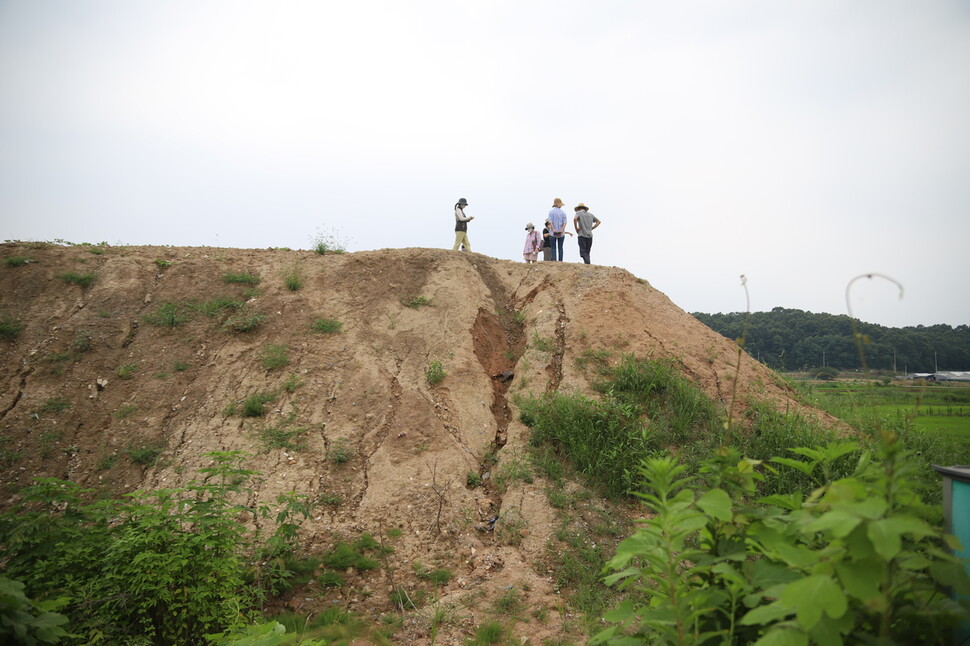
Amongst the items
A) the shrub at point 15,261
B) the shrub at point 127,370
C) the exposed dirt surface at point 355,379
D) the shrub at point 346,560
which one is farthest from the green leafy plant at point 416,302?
the shrub at point 15,261

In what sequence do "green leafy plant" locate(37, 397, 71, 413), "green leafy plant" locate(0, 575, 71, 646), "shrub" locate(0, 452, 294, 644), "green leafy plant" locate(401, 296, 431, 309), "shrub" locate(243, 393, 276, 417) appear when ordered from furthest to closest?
"green leafy plant" locate(401, 296, 431, 309) < "shrub" locate(243, 393, 276, 417) < "green leafy plant" locate(37, 397, 71, 413) < "shrub" locate(0, 452, 294, 644) < "green leafy plant" locate(0, 575, 71, 646)

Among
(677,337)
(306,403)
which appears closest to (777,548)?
(306,403)

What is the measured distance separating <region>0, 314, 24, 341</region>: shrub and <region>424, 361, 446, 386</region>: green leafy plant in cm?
688

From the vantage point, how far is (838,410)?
9219mm

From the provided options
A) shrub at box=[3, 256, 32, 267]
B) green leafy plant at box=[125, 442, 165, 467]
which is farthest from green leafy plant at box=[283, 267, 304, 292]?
shrub at box=[3, 256, 32, 267]

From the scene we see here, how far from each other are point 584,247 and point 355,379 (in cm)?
662

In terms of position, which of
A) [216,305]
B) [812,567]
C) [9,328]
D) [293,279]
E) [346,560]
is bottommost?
[346,560]

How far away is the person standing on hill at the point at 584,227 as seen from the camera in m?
12.4

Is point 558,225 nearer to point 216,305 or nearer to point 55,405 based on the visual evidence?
point 216,305

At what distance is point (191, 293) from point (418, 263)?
4.49 meters

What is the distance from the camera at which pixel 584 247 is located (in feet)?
41.1

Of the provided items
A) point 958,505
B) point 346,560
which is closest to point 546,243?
point 346,560

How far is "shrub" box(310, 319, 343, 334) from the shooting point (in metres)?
9.53

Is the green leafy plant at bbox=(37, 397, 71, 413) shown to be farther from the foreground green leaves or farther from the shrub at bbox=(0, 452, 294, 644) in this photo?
the foreground green leaves
